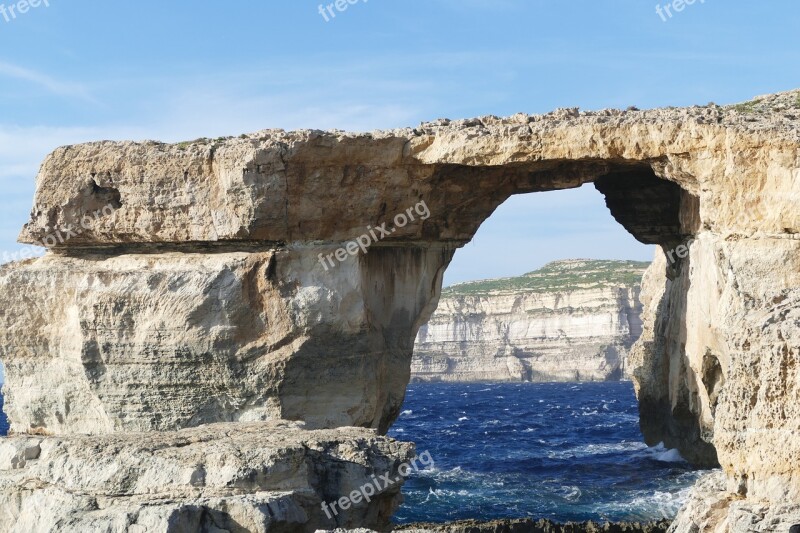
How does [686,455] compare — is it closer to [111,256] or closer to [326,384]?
[326,384]

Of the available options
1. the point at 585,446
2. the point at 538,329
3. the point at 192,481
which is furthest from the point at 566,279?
the point at 192,481

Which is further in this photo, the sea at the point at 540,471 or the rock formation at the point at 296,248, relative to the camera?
the sea at the point at 540,471

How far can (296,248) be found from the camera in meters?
21.5

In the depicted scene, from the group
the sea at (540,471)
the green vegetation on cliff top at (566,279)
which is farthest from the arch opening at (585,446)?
the green vegetation on cliff top at (566,279)

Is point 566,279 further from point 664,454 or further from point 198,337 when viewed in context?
point 198,337

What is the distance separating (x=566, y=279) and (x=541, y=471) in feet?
243

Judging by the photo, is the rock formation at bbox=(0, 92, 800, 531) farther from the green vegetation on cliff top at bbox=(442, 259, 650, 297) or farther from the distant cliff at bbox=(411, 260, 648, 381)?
the green vegetation on cliff top at bbox=(442, 259, 650, 297)

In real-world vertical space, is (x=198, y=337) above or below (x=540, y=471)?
above

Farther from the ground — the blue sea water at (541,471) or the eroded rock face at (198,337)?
the eroded rock face at (198,337)

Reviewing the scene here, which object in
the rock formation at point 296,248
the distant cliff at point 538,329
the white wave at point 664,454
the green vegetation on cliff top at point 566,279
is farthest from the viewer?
the green vegetation on cliff top at point 566,279

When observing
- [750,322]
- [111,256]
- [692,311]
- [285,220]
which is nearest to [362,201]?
[285,220]

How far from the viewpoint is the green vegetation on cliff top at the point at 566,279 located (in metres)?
90.8

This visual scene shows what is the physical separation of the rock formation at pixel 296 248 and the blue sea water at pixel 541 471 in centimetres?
219

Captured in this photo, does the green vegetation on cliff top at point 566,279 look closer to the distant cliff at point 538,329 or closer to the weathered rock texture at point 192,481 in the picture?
the distant cliff at point 538,329
